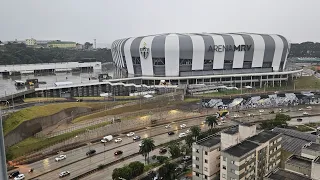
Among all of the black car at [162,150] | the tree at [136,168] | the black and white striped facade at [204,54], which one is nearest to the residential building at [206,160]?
the tree at [136,168]

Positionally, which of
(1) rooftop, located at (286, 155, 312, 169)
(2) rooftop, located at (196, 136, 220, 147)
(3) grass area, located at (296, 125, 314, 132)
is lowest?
(3) grass area, located at (296, 125, 314, 132)

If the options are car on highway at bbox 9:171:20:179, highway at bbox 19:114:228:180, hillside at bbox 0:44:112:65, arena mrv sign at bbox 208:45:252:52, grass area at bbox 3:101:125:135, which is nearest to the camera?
car on highway at bbox 9:171:20:179

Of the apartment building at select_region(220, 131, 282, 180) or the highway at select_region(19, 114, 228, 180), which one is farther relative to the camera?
the highway at select_region(19, 114, 228, 180)

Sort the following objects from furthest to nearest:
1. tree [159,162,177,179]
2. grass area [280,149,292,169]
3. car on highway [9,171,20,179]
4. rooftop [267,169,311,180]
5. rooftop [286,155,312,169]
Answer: grass area [280,149,292,169]
car on highway [9,171,20,179]
tree [159,162,177,179]
rooftop [286,155,312,169]
rooftop [267,169,311,180]

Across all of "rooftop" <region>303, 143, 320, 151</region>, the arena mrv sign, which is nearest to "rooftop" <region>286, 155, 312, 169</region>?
"rooftop" <region>303, 143, 320, 151</region>

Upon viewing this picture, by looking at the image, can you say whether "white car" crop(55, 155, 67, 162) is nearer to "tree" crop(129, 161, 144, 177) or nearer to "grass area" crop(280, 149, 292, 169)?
"tree" crop(129, 161, 144, 177)

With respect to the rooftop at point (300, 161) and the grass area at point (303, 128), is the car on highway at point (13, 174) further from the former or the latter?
the grass area at point (303, 128)

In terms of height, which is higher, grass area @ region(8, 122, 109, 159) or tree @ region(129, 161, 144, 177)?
grass area @ region(8, 122, 109, 159)

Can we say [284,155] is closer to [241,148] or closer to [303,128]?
[241,148]

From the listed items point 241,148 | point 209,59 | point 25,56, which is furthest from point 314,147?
point 25,56
